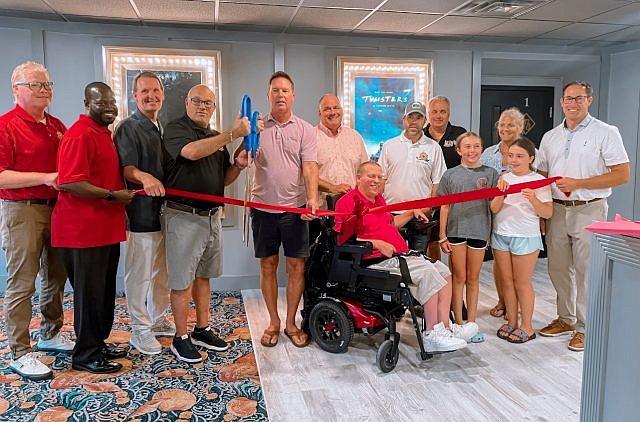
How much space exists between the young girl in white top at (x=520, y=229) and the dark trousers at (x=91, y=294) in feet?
7.75

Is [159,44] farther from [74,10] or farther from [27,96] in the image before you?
[27,96]

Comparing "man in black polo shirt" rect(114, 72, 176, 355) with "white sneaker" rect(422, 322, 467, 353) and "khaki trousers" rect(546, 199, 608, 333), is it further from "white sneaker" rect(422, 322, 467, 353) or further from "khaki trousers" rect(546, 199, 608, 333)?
"khaki trousers" rect(546, 199, 608, 333)

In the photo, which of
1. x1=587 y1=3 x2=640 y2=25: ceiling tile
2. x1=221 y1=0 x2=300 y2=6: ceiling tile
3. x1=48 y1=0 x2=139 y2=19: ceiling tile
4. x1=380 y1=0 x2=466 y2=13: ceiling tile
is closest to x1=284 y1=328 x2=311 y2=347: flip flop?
x1=221 y1=0 x2=300 y2=6: ceiling tile

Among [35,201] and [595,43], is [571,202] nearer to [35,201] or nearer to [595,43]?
[595,43]

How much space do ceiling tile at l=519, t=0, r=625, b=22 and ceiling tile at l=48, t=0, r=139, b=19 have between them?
3.15 m

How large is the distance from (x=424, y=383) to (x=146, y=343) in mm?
1713

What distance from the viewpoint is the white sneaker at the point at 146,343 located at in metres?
3.27

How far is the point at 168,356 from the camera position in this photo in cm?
325

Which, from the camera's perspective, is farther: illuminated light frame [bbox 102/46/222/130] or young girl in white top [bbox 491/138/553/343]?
illuminated light frame [bbox 102/46/222/130]

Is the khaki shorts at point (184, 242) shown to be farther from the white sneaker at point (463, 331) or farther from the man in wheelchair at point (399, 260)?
the white sneaker at point (463, 331)

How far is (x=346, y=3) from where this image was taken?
388 cm

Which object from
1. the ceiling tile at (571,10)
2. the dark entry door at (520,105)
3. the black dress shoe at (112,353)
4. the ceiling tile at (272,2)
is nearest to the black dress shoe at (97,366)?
the black dress shoe at (112,353)

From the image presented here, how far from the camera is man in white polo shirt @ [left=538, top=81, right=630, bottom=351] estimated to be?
322 cm

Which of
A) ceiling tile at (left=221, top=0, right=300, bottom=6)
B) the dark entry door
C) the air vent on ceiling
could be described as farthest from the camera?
the dark entry door
